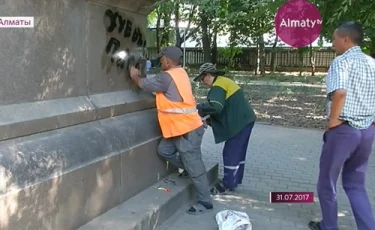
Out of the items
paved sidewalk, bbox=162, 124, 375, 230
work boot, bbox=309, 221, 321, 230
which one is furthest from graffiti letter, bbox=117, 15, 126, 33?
work boot, bbox=309, 221, 321, 230

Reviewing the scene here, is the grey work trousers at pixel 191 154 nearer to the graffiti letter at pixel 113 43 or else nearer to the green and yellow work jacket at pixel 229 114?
the green and yellow work jacket at pixel 229 114

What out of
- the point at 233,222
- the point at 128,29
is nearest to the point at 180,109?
the point at 128,29

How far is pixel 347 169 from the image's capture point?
3.69 m

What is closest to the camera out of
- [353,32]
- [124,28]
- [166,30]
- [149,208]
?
[353,32]

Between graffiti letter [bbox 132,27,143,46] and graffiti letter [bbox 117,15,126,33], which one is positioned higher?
graffiti letter [bbox 117,15,126,33]

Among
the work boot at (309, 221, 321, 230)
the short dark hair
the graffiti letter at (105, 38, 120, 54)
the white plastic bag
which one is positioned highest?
the short dark hair

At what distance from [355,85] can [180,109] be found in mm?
1552

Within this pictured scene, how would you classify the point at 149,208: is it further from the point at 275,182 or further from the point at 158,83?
the point at 275,182

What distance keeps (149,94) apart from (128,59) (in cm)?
54

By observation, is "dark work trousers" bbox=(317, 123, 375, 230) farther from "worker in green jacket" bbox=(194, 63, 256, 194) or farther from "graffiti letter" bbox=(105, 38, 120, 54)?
"graffiti letter" bbox=(105, 38, 120, 54)

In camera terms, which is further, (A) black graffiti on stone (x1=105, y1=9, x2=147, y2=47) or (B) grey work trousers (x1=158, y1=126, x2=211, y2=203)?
(B) grey work trousers (x1=158, y1=126, x2=211, y2=203)

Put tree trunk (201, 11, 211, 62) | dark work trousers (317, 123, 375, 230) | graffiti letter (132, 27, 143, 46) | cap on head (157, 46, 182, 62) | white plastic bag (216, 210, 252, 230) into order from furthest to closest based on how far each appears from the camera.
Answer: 1. tree trunk (201, 11, 211, 62)
2. graffiti letter (132, 27, 143, 46)
3. cap on head (157, 46, 182, 62)
4. white plastic bag (216, 210, 252, 230)
5. dark work trousers (317, 123, 375, 230)

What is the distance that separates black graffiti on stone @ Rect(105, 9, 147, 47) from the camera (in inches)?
155
